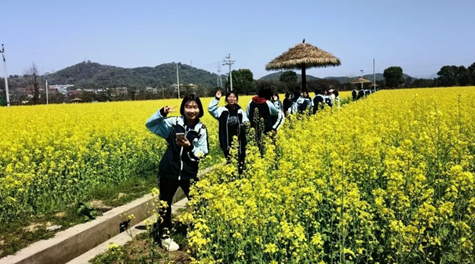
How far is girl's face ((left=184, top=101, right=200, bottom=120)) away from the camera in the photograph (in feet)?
14.1

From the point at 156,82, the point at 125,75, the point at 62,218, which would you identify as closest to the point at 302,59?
the point at 62,218

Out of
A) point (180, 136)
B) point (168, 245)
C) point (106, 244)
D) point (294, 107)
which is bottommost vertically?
point (106, 244)

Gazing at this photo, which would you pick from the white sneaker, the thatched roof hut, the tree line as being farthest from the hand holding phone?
the tree line

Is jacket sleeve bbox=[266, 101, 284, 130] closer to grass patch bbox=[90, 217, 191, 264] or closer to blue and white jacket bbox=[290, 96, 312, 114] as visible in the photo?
grass patch bbox=[90, 217, 191, 264]

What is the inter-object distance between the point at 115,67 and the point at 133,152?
5440 inches

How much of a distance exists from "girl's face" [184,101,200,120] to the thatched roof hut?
46.4 feet

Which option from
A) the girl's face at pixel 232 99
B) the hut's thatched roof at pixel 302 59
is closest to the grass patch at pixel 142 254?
the girl's face at pixel 232 99

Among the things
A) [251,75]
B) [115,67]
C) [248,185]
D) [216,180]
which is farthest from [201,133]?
[115,67]

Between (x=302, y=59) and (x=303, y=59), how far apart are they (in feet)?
0.17

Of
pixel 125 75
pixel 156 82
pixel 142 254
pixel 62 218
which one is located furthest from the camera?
pixel 125 75

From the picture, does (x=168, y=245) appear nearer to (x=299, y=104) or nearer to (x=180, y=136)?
(x=180, y=136)

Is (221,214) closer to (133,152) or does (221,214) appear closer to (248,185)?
(248,185)

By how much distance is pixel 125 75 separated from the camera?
124m

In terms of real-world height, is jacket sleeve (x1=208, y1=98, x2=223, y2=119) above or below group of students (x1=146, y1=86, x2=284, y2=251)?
above
